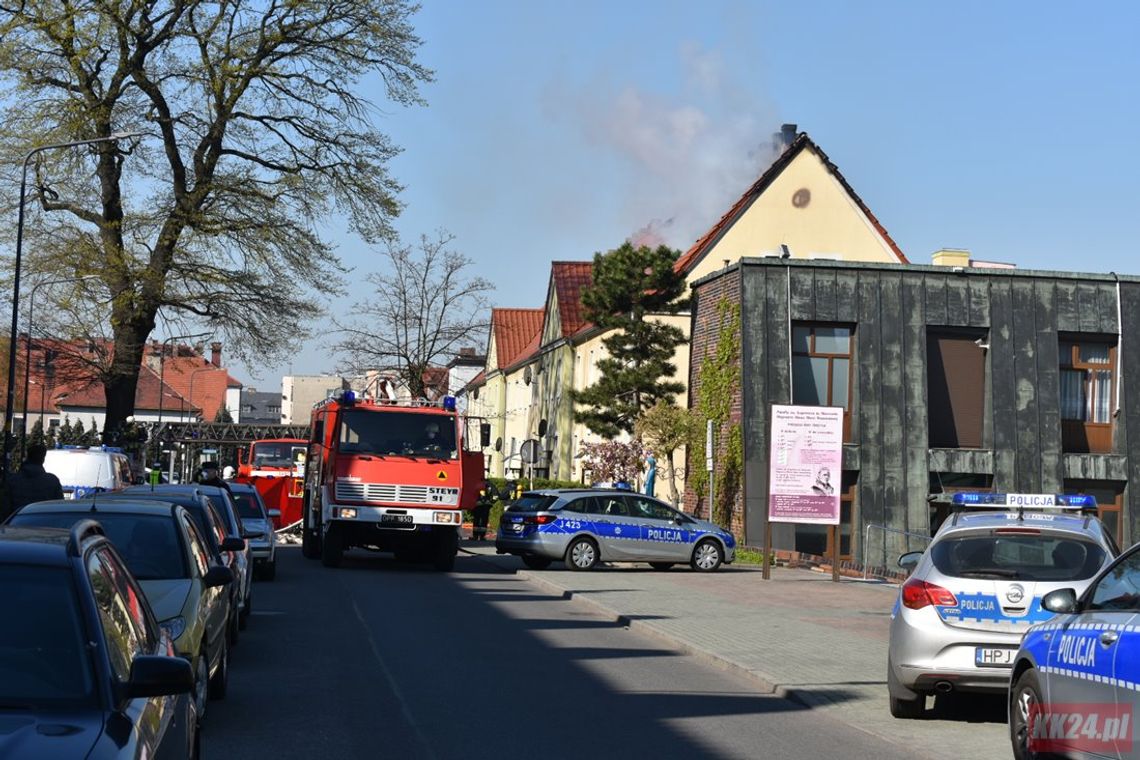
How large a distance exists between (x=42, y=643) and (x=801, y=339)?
32690 millimetres

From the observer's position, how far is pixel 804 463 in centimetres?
2716

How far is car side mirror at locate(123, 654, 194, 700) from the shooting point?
531 centimetres

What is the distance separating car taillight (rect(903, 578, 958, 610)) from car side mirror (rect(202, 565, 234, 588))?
5.03 metres

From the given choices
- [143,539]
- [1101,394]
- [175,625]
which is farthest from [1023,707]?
[1101,394]

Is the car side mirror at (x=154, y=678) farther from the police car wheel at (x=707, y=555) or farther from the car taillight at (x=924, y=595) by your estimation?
the police car wheel at (x=707, y=555)

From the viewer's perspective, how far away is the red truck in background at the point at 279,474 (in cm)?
3884

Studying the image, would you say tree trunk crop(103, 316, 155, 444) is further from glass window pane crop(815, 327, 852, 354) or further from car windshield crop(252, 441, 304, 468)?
glass window pane crop(815, 327, 852, 354)

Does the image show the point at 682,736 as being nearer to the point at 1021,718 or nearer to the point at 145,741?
the point at 1021,718

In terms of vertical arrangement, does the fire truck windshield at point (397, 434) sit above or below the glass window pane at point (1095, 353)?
below

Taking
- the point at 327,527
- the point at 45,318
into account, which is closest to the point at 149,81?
the point at 45,318

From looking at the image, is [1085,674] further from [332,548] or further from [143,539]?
[332,548]

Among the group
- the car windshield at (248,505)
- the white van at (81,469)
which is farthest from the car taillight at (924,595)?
the white van at (81,469)

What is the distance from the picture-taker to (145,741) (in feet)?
17.3

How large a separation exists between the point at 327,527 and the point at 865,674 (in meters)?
14.6
